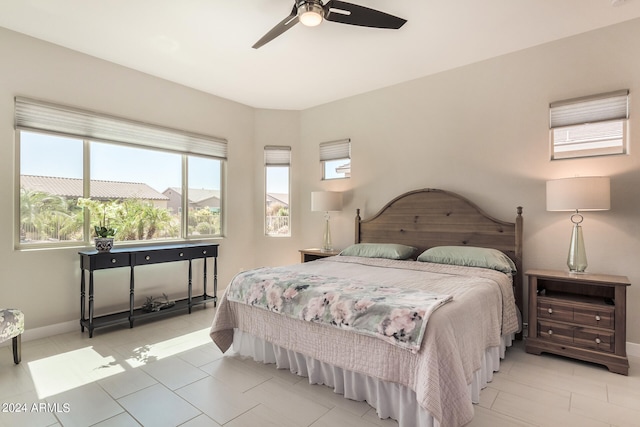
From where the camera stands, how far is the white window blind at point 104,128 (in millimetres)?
3111

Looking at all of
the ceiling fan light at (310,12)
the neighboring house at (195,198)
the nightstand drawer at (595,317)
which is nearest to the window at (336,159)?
the neighboring house at (195,198)

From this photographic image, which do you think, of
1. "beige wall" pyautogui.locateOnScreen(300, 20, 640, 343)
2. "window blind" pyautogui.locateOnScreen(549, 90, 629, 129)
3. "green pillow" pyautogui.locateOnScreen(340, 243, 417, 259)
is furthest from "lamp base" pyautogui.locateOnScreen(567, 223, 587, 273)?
"green pillow" pyautogui.locateOnScreen(340, 243, 417, 259)

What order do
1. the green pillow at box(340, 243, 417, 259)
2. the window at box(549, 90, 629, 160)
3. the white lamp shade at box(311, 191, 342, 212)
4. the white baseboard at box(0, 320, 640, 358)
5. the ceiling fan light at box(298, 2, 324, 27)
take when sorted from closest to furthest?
the ceiling fan light at box(298, 2, 324, 27) < the window at box(549, 90, 629, 160) < the white baseboard at box(0, 320, 640, 358) < the green pillow at box(340, 243, 417, 259) < the white lamp shade at box(311, 191, 342, 212)

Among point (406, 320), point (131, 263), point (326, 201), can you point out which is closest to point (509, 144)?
point (326, 201)

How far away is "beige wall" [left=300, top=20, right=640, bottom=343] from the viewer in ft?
9.29

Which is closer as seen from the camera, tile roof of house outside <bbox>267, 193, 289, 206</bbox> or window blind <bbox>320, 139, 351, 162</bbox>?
window blind <bbox>320, 139, 351, 162</bbox>

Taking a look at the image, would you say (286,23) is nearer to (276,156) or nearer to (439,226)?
(439,226)

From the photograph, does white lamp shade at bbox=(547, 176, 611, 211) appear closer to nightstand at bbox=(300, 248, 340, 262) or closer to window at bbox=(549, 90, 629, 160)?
window at bbox=(549, 90, 629, 160)

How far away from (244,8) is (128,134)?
2.12 metres

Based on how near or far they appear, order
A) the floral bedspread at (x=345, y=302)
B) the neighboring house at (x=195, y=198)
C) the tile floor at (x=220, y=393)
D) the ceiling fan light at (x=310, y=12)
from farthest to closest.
Answer: the neighboring house at (x=195, y=198) → the ceiling fan light at (x=310, y=12) → the tile floor at (x=220, y=393) → the floral bedspread at (x=345, y=302)

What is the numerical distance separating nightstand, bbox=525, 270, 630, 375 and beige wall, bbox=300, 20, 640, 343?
321mm

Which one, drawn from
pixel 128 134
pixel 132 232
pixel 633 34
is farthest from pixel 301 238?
pixel 633 34

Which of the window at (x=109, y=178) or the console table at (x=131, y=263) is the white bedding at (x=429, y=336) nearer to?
the console table at (x=131, y=263)

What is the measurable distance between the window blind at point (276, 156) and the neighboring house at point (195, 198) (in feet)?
3.11
